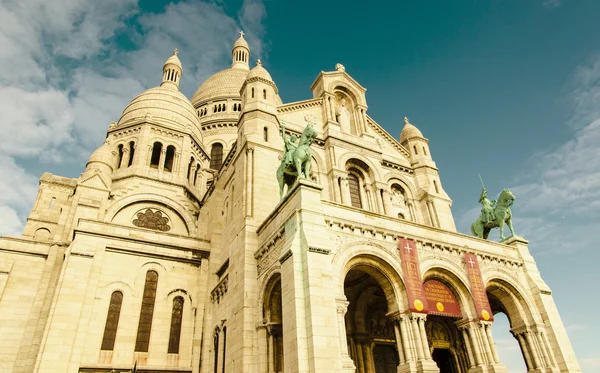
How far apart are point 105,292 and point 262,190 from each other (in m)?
9.64

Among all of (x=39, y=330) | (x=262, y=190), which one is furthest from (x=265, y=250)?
(x=39, y=330)

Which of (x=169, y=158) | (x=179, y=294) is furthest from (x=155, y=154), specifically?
(x=179, y=294)

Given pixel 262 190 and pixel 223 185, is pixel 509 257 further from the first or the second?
pixel 223 185

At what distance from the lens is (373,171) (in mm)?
25016

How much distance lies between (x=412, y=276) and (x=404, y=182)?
478 inches

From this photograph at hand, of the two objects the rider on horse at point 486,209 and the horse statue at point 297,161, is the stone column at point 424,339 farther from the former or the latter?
the rider on horse at point 486,209

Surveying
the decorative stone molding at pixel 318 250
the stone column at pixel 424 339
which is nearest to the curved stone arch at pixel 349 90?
the decorative stone molding at pixel 318 250

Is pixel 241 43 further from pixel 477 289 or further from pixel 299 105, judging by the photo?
pixel 477 289

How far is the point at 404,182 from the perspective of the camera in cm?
2686

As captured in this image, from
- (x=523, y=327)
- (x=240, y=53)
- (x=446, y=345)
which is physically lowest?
(x=446, y=345)

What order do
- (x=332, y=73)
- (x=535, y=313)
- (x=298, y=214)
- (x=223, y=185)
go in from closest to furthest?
(x=298, y=214), (x=535, y=313), (x=223, y=185), (x=332, y=73)

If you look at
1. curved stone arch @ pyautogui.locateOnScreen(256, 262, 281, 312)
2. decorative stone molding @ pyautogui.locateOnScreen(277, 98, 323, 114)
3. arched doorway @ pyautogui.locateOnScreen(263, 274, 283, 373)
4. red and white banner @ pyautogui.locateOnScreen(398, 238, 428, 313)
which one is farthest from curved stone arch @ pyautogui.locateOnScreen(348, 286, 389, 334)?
decorative stone molding @ pyautogui.locateOnScreen(277, 98, 323, 114)

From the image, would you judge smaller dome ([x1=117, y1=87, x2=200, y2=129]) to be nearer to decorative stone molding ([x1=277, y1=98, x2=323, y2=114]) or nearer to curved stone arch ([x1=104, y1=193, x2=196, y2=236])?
curved stone arch ([x1=104, y1=193, x2=196, y2=236])

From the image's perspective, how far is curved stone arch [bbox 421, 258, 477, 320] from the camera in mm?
16688
